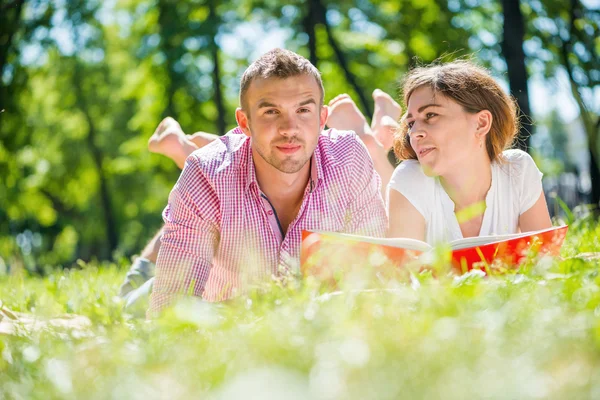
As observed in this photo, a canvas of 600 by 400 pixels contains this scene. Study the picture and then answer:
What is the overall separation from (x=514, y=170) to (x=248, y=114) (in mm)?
1620

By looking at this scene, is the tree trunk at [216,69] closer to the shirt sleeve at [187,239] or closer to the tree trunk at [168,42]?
the tree trunk at [168,42]

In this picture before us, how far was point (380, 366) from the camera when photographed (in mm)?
1281

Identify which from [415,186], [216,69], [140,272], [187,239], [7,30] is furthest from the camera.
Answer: [216,69]

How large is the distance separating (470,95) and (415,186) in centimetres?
62

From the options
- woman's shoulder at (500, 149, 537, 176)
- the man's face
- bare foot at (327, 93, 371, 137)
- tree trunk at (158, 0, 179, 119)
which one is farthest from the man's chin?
tree trunk at (158, 0, 179, 119)

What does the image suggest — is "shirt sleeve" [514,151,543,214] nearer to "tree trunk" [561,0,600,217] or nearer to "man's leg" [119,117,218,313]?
"man's leg" [119,117,218,313]

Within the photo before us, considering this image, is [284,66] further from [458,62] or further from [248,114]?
[458,62]

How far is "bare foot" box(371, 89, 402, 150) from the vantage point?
5500 millimetres

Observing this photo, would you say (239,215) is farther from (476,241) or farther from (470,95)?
(470,95)

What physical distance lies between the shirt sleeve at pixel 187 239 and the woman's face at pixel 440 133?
3.88ft

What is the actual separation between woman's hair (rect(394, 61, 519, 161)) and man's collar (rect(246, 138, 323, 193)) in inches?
25.3

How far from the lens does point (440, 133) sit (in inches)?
149

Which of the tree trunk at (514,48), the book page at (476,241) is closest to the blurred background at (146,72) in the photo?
the tree trunk at (514,48)

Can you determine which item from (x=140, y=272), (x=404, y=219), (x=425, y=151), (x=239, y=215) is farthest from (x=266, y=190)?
(x=140, y=272)
